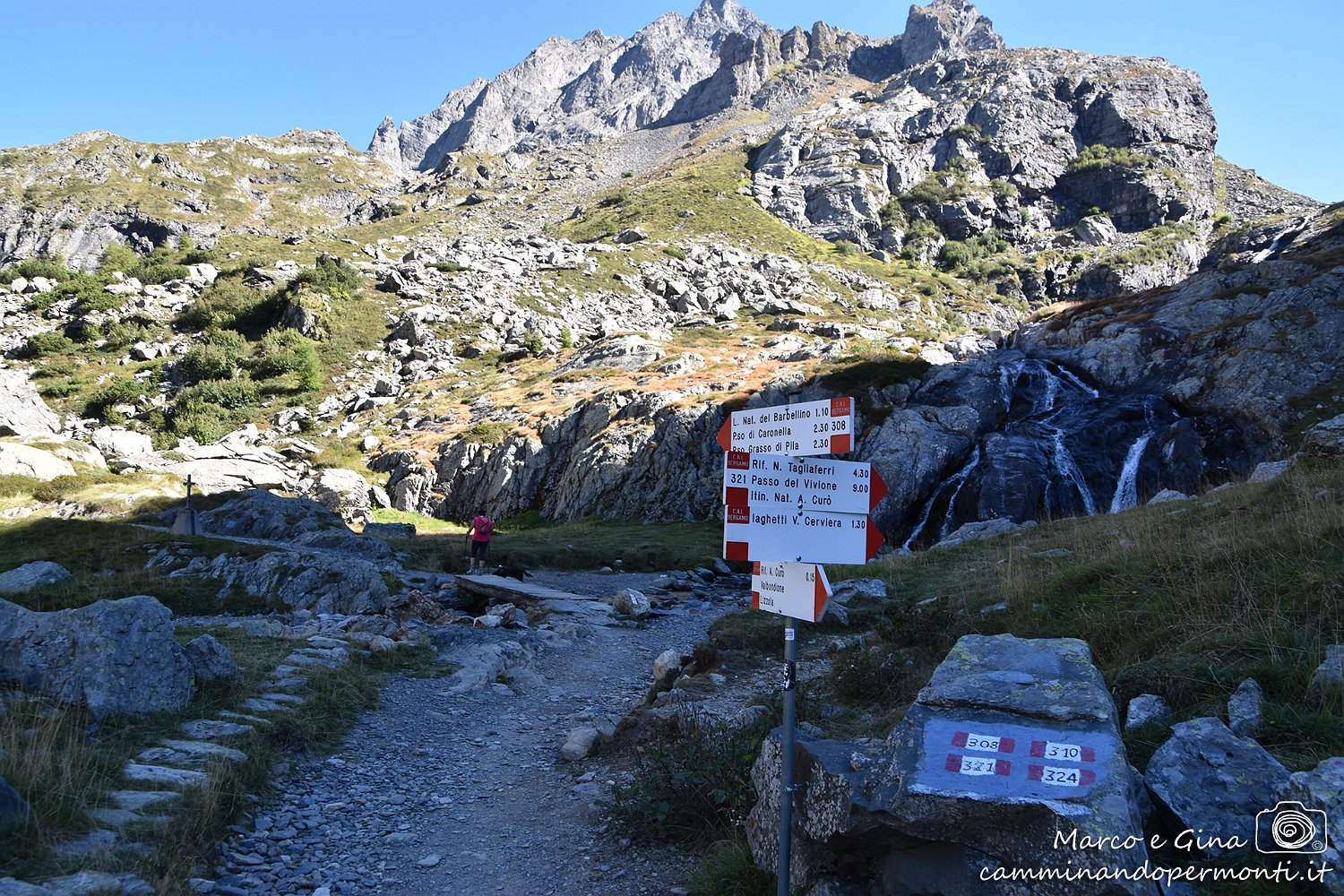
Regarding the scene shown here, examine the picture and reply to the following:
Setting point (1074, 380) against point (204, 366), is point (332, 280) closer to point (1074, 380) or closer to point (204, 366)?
point (204, 366)

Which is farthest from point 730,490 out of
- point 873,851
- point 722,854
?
point 722,854

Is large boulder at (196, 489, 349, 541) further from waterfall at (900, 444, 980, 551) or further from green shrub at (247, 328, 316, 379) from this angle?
green shrub at (247, 328, 316, 379)

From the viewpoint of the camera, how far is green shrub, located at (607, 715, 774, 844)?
5461 mm

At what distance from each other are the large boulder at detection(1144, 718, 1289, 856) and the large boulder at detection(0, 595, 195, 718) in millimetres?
8231

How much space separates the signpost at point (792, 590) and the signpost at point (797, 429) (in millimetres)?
744

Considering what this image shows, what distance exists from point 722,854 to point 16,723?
5.52 meters

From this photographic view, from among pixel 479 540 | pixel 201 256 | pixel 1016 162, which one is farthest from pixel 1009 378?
pixel 1016 162

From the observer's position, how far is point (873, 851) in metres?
3.80

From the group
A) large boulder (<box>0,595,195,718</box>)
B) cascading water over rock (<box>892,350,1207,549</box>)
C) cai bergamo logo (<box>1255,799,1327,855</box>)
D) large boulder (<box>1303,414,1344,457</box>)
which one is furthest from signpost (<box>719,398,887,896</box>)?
cascading water over rock (<box>892,350,1207,549</box>)

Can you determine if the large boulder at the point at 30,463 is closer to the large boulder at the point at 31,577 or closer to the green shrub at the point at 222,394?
the large boulder at the point at 31,577

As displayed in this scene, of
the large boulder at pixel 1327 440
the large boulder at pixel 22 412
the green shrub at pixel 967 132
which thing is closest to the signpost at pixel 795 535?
the large boulder at pixel 1327 440

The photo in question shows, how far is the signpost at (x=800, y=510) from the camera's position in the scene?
427 cm

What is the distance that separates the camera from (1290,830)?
10.5ft

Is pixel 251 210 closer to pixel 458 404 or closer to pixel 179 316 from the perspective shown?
pixel 179 316
